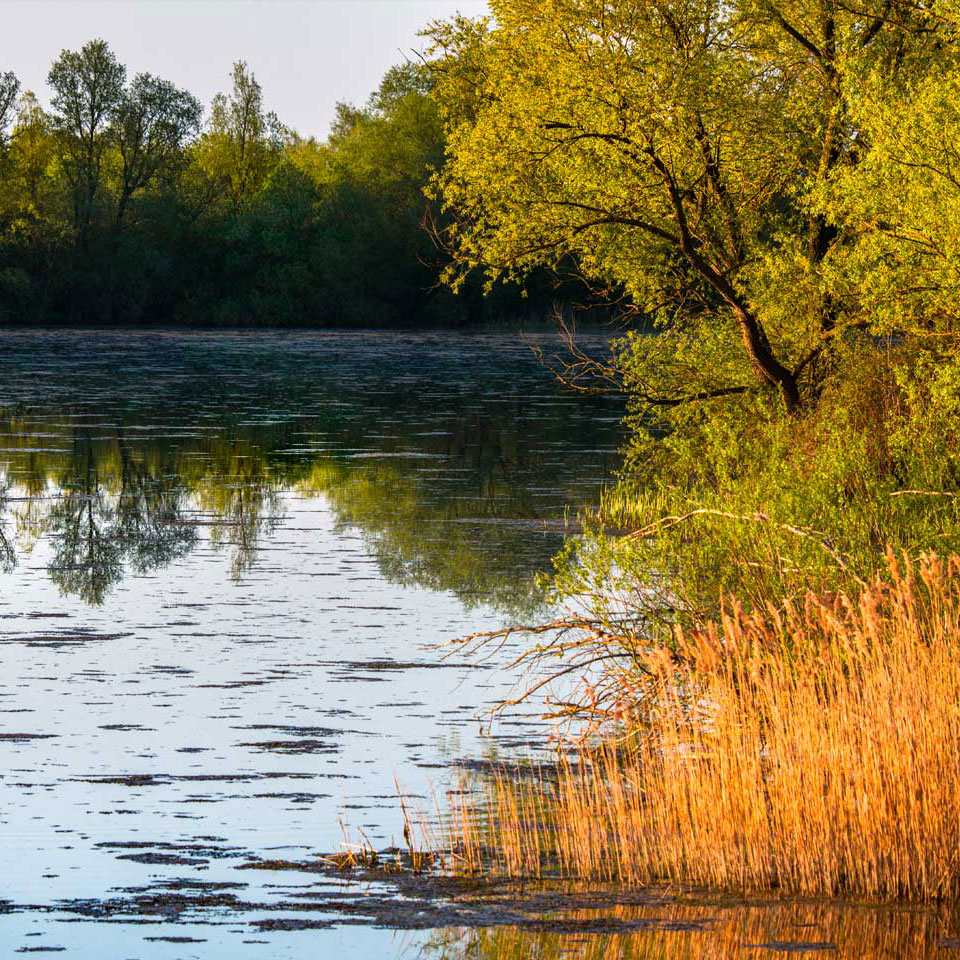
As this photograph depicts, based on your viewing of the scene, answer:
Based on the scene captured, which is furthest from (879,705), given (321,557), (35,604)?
(321,557)

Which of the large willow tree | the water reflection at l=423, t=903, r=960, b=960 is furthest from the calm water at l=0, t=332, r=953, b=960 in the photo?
the large willow tree

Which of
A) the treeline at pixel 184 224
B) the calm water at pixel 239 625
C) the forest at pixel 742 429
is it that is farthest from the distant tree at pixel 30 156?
the forest at pixel 742 429

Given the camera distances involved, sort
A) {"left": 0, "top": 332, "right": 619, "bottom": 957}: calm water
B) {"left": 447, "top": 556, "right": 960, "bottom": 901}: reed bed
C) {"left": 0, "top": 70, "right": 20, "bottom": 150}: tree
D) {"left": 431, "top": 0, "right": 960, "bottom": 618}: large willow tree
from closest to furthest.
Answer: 1. {"left": 447, "top": 556, "right": 960, "bottom": 901}: reed bed
2. {"left": 0, "top": 332, "right": 619, "bottom": 957}: calm water
3. {"left": 431, "top": 0, "right": 960, "bottom": 618}: large willow tree
4. {"left": 0, "top": 70, "right": 20, "bottom": 150}: tree

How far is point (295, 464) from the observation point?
31109mm

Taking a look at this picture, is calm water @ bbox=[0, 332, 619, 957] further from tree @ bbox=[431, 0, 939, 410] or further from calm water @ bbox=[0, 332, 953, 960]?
tree @ bbox=[431, 0, 939, 410]

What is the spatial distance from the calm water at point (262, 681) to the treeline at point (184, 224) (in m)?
55.5

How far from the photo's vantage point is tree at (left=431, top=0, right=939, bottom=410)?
22172 millimetres

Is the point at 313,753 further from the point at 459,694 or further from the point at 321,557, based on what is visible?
the point at 321,557

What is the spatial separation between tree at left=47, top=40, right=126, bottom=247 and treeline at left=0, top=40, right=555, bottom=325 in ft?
0.25

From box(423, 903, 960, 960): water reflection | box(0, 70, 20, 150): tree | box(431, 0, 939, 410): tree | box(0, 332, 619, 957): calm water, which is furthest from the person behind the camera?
box(0, 70, 20, 150): tree

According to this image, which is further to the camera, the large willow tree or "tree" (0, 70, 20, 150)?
"tree" (0, 70, 20, 150)

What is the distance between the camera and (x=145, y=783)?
1116 cm

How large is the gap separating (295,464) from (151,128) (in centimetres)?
Answer: 6754

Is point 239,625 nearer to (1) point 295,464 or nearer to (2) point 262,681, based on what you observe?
(2) point 262,681
